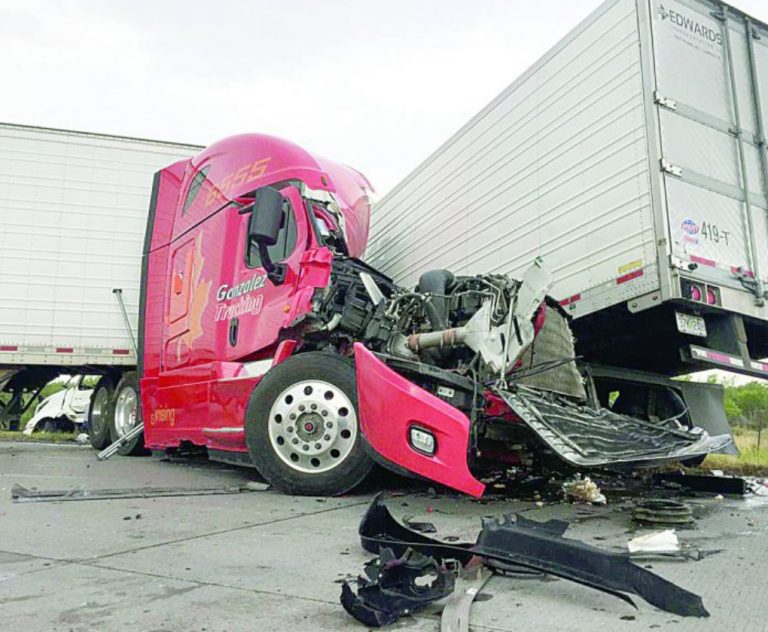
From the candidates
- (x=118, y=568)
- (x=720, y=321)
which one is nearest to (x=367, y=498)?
(x=118, y=568)

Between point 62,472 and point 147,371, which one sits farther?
point 147,371

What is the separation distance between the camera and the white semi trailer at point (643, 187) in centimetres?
471

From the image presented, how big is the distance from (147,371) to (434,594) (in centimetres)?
557

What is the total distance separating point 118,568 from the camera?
8.23 ft

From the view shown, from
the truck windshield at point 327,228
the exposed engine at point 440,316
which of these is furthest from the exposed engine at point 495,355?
the truck windshield at point 327,228

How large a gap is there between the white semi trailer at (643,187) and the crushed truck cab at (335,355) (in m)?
0.66

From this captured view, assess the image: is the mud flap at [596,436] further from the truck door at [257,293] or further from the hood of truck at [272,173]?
the hood of truck at [272,173]

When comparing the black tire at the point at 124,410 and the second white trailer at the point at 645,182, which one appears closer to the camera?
the second white trailer at the point at 645,182

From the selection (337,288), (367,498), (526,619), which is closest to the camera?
(526,619)

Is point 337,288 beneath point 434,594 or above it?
above

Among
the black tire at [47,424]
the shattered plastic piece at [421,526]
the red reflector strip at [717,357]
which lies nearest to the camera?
the shattered plastic piece at [421,526]

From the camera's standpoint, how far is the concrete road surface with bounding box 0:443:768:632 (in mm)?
1902

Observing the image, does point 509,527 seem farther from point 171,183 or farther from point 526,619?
point 171,183

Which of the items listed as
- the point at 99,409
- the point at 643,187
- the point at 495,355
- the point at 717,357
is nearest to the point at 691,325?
the point at 717,357
